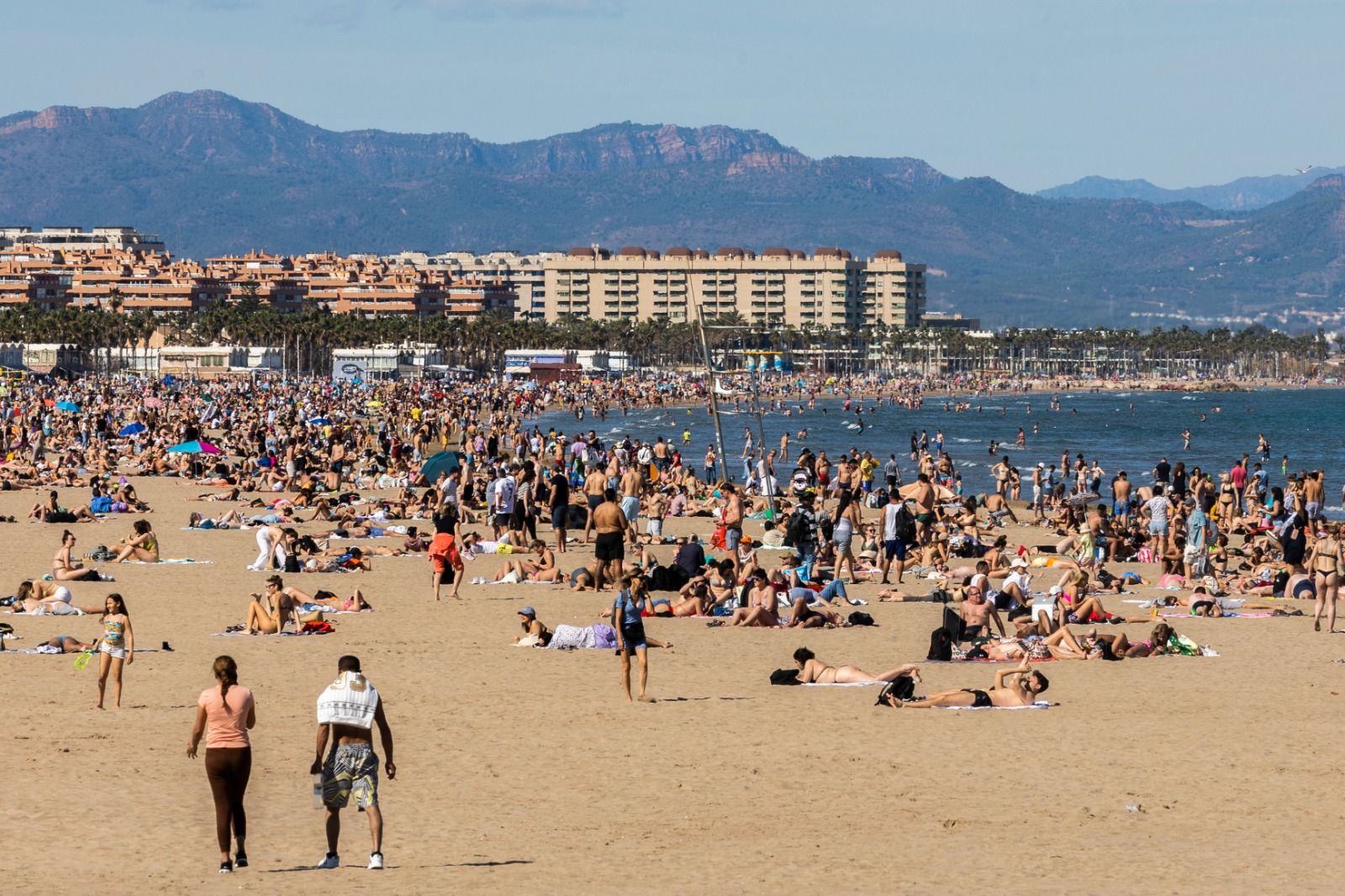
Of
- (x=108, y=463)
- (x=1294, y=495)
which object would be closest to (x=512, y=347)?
(x=108, y=463)

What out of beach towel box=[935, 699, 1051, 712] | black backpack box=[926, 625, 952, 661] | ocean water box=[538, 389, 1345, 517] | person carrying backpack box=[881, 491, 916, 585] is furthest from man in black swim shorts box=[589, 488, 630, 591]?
ocean water box=[538, 389, 1345, 517]

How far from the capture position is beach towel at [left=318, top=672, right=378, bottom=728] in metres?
9.14

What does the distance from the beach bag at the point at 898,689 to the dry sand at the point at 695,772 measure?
24cm

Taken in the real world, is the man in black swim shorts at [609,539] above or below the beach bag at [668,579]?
above

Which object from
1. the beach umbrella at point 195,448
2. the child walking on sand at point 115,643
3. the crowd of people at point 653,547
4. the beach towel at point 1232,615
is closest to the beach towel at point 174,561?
the crowd of people at point 653,547

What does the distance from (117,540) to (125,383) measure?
8536 centimetres

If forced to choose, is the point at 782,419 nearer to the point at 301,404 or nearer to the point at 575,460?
the point at 301,404

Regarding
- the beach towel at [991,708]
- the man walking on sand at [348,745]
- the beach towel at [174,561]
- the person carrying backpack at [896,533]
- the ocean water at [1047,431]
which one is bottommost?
the ocean water at [1047,431]

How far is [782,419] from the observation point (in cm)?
10312

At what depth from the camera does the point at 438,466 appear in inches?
1454

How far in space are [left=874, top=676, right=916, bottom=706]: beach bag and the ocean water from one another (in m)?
29.6

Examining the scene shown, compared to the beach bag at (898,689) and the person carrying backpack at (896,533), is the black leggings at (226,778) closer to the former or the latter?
the beach bag at (898,689)

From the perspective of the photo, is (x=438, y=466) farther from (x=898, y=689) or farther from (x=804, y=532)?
(x=898, y=689)

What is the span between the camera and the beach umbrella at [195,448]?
1663 inches
